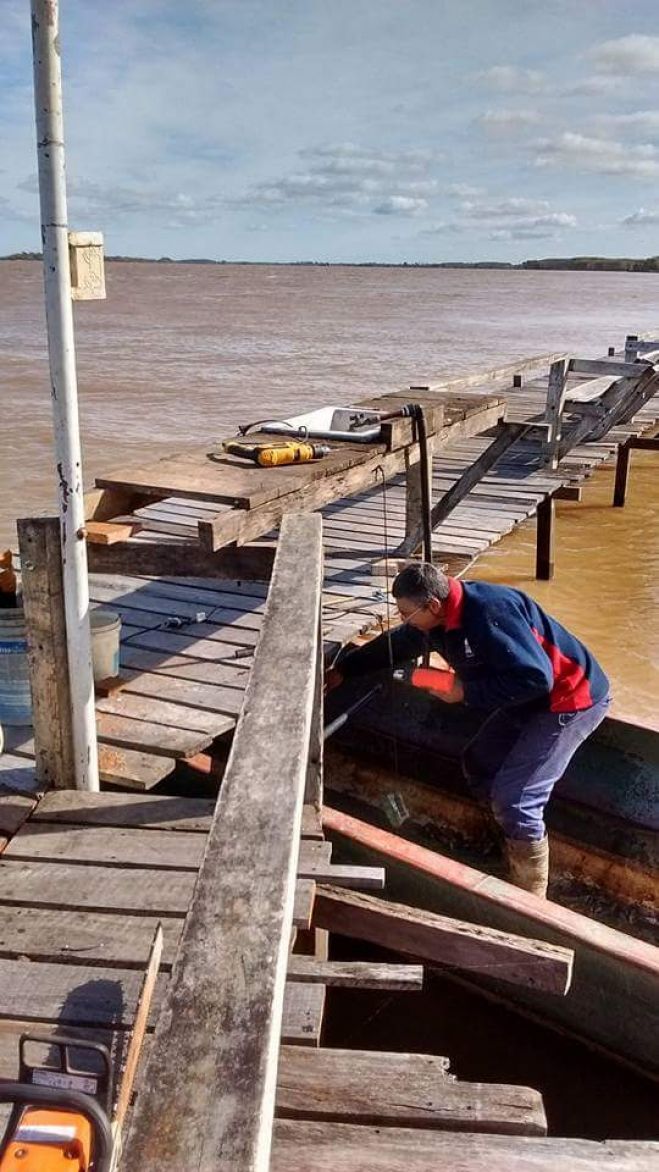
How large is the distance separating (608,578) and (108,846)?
956 cm

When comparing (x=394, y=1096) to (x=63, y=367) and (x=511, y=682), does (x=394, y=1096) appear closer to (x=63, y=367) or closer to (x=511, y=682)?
(x=511, y=682)

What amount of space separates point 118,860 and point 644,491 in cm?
1459

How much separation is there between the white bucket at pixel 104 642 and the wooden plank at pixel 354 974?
2.11 metres

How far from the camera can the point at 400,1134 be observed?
8.57 ft

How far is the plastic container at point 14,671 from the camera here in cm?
452

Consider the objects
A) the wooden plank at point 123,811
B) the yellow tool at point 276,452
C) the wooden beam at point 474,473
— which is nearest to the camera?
the wooden plank at point 123,811

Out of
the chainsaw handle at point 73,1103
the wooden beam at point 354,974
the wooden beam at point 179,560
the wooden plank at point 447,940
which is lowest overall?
the wooden plank at point 447,940

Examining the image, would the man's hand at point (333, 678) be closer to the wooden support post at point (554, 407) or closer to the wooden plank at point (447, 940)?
the wooden plank at point (447, 940)

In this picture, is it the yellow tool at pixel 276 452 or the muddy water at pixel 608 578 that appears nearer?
the yellow tool at pixel 276 452

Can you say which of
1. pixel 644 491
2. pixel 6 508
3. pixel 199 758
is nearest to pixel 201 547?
pixel 199 758

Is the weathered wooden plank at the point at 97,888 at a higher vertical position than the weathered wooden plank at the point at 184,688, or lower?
lower

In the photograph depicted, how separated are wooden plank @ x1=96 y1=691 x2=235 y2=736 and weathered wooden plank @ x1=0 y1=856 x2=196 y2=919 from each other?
118 centimetres

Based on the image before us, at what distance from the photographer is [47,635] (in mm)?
3941

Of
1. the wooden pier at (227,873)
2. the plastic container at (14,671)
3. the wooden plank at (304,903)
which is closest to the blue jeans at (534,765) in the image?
the wooden pier at (227,873)
